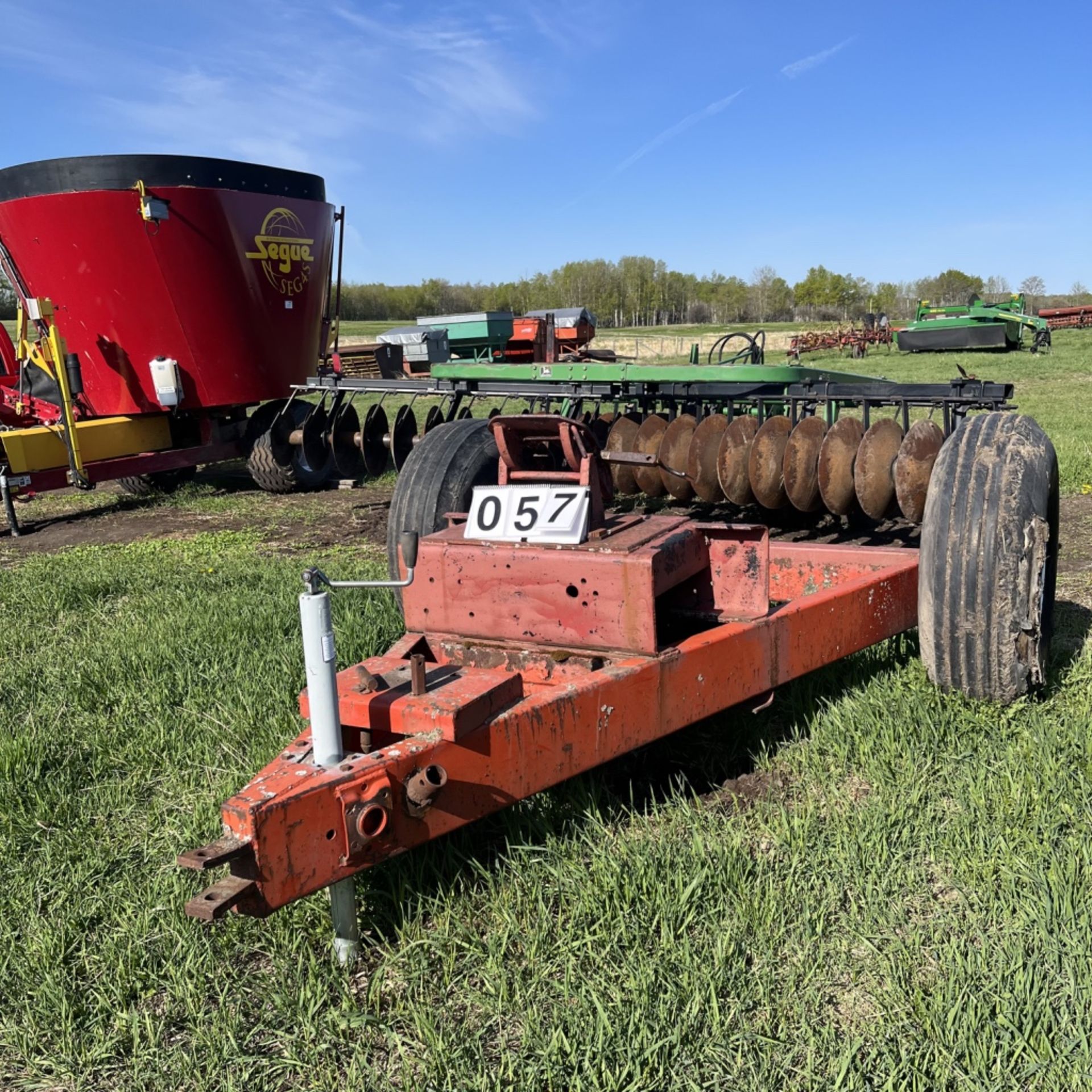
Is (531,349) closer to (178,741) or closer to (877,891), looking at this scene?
(178,741)

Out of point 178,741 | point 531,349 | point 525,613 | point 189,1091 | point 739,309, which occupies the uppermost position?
point 739,309

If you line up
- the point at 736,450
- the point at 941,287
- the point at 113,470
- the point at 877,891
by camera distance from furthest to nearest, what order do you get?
1. the point at 941,287
2. the point at 113,470
3. the point at 736,450
4. the point at 877,891

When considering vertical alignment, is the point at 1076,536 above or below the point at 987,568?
below

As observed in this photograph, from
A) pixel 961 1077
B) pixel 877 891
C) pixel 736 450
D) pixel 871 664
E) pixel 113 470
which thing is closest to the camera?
pixel 961 1077

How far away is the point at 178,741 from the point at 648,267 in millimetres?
105528

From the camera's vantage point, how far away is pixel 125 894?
250cm

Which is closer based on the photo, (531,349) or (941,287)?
(531,349)

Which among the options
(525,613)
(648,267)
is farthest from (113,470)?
(648,267)

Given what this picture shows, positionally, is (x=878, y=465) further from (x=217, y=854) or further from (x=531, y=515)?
(x=217, y=854)

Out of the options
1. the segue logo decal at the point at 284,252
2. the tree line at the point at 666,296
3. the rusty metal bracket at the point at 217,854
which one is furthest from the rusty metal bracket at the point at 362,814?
the tree line at the point at 666,296

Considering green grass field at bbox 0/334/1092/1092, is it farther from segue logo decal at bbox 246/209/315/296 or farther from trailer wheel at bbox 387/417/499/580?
segue logo decal at bbox 246/209/315/296

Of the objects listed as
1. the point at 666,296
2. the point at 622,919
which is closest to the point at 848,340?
the point at 622,919

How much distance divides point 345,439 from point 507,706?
649 cm

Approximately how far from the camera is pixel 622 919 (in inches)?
89.6
